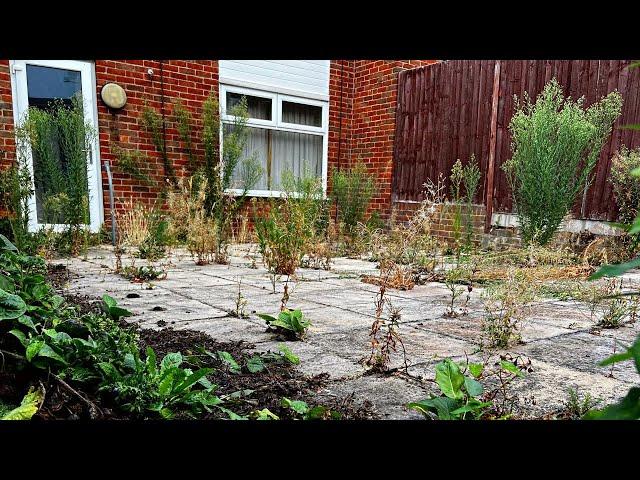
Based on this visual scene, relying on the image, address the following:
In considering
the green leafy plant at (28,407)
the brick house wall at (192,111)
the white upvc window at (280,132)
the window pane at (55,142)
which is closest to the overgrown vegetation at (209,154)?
the brick house wall at (192,111)

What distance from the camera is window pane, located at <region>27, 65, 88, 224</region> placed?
534 cm

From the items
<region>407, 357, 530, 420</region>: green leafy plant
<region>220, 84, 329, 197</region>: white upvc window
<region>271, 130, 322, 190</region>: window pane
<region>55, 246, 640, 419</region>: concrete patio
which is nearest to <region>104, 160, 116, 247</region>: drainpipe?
<region>55, 246, 640, 419</region>: concrete patio

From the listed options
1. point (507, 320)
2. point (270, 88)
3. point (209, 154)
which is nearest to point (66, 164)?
point (209, 154)

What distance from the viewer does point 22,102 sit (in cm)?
563

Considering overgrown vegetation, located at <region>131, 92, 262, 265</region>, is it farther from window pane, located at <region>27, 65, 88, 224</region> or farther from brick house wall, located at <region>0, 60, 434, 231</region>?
window pane, located at <region>27, 65, 88, 224</region>

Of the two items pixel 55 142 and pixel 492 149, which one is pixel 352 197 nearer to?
pixel 492 149

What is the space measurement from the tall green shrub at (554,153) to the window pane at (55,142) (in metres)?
4.94


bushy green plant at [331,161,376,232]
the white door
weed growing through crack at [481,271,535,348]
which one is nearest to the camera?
weed growing through crack at [481,271,535,348]

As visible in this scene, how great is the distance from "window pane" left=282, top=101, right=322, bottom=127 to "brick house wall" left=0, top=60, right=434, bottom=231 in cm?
A: 27

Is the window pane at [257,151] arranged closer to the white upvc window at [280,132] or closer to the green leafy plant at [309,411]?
the white upvc window at [280,132]

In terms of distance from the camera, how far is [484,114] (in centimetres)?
627

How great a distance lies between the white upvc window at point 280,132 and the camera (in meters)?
7.64

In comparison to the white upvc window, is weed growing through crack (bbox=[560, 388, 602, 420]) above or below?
below
